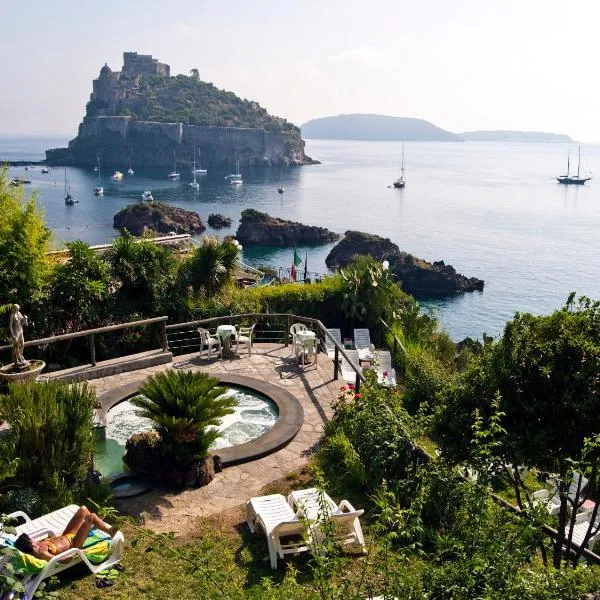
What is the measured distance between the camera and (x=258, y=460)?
1013 cm

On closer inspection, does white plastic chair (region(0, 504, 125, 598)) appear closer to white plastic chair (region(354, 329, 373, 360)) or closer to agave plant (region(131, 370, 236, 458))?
agave plant (region(131, 370, 236, 458))

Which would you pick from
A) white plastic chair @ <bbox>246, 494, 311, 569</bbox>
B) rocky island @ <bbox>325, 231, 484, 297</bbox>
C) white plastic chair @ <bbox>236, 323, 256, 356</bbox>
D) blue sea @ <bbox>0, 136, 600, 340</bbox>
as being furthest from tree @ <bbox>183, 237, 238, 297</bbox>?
rocky island @ <bbox>325, 231, 484, 297</bbox>

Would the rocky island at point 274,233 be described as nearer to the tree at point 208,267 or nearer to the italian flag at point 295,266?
the italian flag at point 295,266

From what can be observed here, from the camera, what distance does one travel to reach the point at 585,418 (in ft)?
19.0

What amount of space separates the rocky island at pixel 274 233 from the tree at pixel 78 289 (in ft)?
206

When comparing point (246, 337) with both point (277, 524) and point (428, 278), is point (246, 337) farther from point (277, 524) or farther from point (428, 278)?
point (428, 278)

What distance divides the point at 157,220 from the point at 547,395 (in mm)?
73669

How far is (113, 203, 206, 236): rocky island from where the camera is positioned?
2990 inches

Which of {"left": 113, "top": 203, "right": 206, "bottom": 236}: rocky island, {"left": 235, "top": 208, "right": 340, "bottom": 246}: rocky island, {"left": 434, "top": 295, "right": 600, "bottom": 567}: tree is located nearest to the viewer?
{"left": 434, "top": 295, "right": 600, "bottom": 567}: tree

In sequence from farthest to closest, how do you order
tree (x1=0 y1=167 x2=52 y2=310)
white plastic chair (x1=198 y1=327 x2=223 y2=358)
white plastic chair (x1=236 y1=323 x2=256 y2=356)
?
white plastic chair (x1=236 y1=323 x2=256 y2=356), white plastic chair (x1=198 y1=327 x2=223 y2=358), tree (x1=0 y1=167 x2=52 y2=310)

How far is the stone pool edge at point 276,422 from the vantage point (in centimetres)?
1014

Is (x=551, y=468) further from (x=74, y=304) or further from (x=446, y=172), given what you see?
(x=446, y=172)

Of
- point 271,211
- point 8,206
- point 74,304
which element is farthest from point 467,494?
point 271,211

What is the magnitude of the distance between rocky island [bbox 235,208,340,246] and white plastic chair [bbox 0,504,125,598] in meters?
70.8
